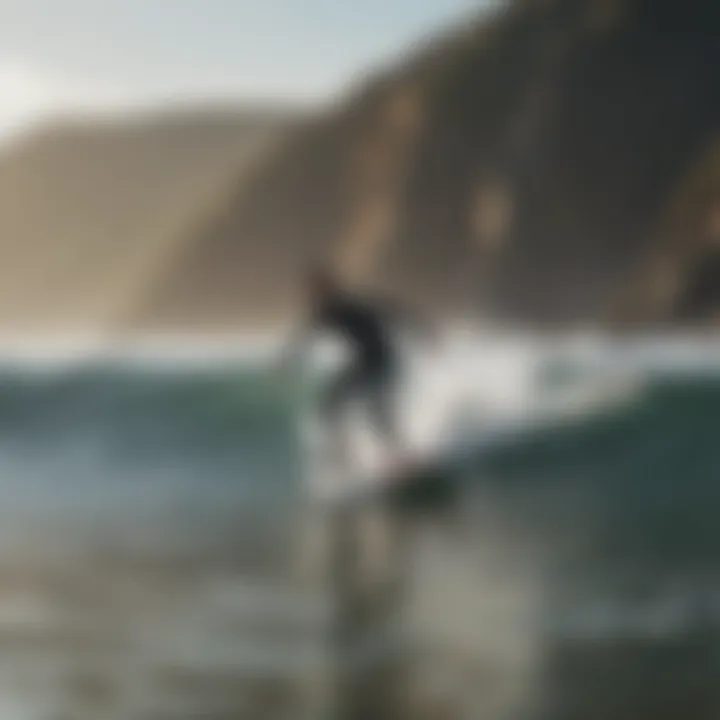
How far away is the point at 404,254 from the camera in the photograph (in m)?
1.95

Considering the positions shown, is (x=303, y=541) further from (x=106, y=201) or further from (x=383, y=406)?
(x=106, y=201)

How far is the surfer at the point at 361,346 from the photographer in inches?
75.2

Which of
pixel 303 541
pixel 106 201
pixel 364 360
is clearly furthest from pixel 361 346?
pixel 106 201

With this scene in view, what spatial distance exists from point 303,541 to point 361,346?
0.85ft

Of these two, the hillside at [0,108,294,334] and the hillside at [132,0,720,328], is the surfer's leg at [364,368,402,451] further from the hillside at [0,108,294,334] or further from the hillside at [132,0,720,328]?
the hillside at [0,108,294,334]

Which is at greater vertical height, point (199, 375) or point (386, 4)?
point (386, 4)

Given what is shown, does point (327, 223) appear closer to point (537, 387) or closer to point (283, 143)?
point (283, 143)

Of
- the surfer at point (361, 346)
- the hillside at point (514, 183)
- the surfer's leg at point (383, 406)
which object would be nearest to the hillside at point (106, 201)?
the hillside at point (514, 183)

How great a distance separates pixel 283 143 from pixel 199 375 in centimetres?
32

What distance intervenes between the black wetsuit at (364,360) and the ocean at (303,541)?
0.06 m

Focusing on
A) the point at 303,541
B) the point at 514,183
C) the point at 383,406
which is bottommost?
the point at 303,541

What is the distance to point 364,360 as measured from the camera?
6.35 ft

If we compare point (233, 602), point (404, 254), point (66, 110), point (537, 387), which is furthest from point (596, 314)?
point (66, 110)

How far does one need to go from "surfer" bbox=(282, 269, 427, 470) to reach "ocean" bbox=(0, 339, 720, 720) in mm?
63
